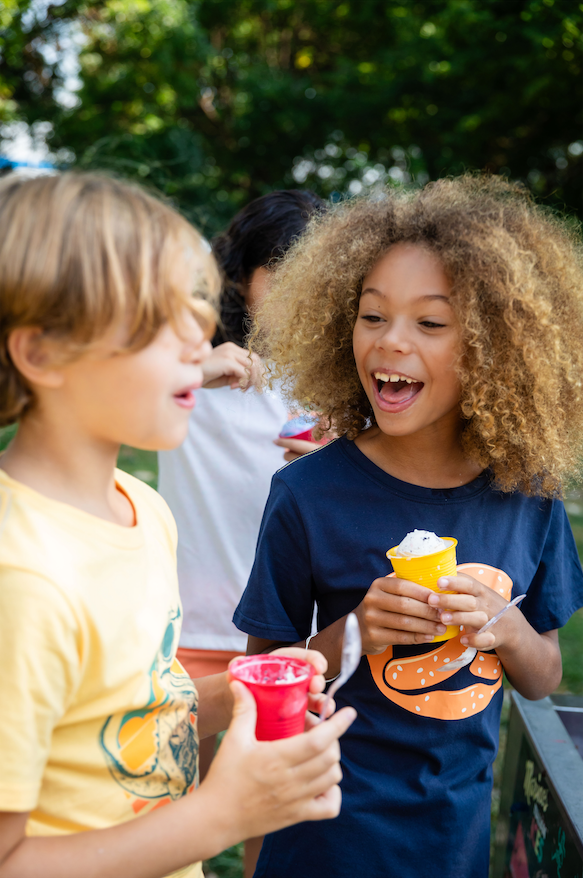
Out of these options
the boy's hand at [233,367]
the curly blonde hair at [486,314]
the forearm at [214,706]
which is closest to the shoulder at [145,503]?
the forearm at [214,706]

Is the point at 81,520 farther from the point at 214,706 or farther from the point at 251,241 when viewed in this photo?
the point at 251,241

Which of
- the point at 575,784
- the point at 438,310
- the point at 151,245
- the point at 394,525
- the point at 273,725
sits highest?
the point at 151,245

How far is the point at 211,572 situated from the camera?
273cm

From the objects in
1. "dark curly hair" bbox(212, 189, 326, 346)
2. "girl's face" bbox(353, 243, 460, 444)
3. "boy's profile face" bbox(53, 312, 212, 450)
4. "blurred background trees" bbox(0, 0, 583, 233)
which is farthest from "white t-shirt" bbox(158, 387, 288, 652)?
"blurred background trees" bbox(0, 0, 583, 233)

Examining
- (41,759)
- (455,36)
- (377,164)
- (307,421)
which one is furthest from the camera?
(377,164)

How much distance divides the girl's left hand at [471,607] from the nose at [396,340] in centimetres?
56

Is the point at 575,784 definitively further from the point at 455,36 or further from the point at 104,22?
the point at 104,22

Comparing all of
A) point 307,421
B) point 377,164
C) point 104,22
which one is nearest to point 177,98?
point 104,22

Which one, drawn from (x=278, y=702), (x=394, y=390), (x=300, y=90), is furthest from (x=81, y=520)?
(x=300, y=90)

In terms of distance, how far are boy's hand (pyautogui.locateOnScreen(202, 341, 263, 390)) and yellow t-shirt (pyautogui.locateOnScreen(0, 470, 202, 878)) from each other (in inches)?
53.7

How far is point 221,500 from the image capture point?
2748 millimetres

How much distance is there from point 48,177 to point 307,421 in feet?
4.86

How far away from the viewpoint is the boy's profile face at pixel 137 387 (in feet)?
3.70

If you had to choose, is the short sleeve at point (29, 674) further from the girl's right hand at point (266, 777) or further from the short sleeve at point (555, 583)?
the short sleeve at point (555, 583)
